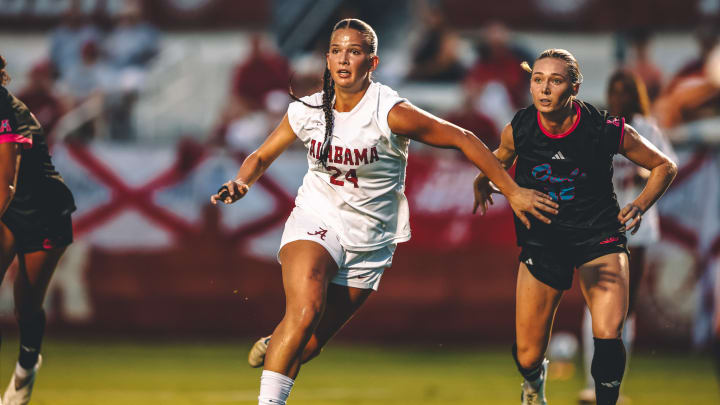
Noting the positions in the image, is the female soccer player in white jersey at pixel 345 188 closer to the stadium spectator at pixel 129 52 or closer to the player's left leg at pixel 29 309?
the player's left leg at pixel 29 309

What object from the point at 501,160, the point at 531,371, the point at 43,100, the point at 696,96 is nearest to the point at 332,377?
the point at 531,371

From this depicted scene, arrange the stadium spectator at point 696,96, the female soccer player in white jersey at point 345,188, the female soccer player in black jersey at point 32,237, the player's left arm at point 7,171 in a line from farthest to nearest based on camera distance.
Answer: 1. the stadium spectator at point 696,96
2. the female soccer player in black jersey at point 32,237
3. the player's left arm at point 7,171
4. the female soccer player in white jersey at point 345,188

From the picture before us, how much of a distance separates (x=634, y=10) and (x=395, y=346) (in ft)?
27.0

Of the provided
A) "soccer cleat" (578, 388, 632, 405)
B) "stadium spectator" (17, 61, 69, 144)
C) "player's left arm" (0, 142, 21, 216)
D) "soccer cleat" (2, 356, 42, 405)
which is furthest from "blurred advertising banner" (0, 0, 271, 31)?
"player's left arm" (0, 142, 21, 216)

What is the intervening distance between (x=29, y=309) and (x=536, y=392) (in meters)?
3.58

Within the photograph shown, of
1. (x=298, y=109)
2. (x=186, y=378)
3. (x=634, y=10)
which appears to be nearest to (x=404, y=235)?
(x=298, y=109)

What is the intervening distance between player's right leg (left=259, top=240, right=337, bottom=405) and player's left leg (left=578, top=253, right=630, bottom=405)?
1755 millimetres

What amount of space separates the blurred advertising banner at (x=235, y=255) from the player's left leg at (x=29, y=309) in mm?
5147

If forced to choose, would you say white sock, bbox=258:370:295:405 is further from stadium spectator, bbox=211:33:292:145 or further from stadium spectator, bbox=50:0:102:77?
stadium spectator, bbox=50:0:102:77

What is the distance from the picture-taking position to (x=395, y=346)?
41.2 feet

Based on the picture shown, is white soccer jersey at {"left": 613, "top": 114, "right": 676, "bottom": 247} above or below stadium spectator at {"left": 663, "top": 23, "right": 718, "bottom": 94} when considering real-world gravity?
below

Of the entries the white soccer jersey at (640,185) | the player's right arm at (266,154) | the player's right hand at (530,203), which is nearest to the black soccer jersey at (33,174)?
the player's right arm at (266,154)

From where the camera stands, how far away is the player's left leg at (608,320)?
648 centimetres

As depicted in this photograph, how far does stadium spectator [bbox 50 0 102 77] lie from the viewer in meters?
16.4
